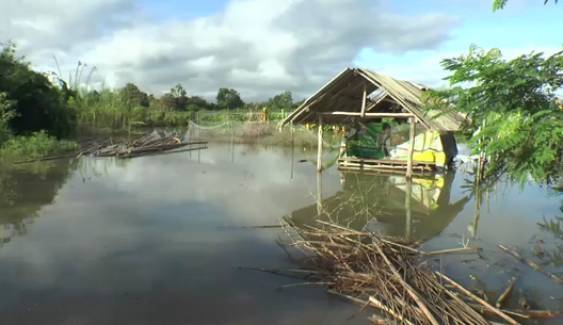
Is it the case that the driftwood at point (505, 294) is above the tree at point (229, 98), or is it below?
below

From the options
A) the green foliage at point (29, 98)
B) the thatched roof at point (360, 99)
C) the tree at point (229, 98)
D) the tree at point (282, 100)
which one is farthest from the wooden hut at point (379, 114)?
the tree at point (229, 98)

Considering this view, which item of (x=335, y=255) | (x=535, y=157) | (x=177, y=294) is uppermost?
(x=535, y=157)

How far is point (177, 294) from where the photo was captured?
5.00 metres

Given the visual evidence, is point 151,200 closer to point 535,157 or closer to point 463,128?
point 463,128

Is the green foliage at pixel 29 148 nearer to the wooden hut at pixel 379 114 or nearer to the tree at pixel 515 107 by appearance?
the wooden hut at pixel 379 114

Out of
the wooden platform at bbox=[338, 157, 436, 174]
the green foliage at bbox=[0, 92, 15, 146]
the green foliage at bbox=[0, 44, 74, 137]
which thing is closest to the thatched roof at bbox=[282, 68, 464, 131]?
the wooden platform at bbox=[338, 157, 436, 174]

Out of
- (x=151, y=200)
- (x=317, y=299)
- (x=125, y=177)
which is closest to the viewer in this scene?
(x=317, y=299)

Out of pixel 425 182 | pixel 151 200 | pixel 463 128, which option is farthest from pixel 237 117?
pixel 463 128

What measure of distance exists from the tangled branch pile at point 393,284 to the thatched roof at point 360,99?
7.33m

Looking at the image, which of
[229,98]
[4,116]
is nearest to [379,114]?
[4,116]

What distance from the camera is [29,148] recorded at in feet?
52.5

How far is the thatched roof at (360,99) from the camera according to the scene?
43.1ft

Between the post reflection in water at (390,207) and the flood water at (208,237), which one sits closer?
the flood water at (208,237)

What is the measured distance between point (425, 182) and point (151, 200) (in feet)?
26.6
